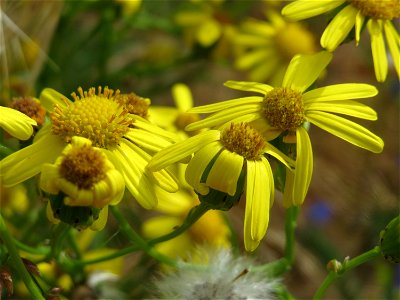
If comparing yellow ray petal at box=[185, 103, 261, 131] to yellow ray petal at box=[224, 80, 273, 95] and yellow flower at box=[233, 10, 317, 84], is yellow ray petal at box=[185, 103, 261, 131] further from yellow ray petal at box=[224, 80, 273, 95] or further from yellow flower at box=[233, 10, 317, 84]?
yellow flower at box=[233, 10, 317, 84]

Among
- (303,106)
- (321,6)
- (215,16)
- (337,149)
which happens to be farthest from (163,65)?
(337,149)

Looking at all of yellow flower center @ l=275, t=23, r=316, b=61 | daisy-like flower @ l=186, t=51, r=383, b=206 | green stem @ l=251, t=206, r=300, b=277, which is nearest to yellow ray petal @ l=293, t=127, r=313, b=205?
daisy-like flower @ l=186, t=51, r=383, b=206

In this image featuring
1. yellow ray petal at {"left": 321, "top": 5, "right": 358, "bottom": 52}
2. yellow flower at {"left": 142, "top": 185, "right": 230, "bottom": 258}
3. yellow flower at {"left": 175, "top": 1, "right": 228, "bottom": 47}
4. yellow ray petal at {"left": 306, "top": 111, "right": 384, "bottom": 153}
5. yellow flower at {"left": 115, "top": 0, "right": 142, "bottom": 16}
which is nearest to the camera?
yellow ray petal at {"left": 306, "top": 111, "right": 384, "bottom": 153}

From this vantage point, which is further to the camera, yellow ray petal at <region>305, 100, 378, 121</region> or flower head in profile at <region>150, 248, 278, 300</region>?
flower head in profile at <region>150, 248, 278, 300</region>

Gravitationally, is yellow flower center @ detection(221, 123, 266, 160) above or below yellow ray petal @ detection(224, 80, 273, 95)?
below

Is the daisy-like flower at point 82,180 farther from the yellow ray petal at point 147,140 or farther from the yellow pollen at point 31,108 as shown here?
the yellow pollen at point 31,108

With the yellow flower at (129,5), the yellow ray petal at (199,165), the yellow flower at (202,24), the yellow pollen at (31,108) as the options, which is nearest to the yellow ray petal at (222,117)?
the yellow ray petal at (199,165)

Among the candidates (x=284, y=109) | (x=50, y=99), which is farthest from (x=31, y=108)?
(x=284, y=109)
